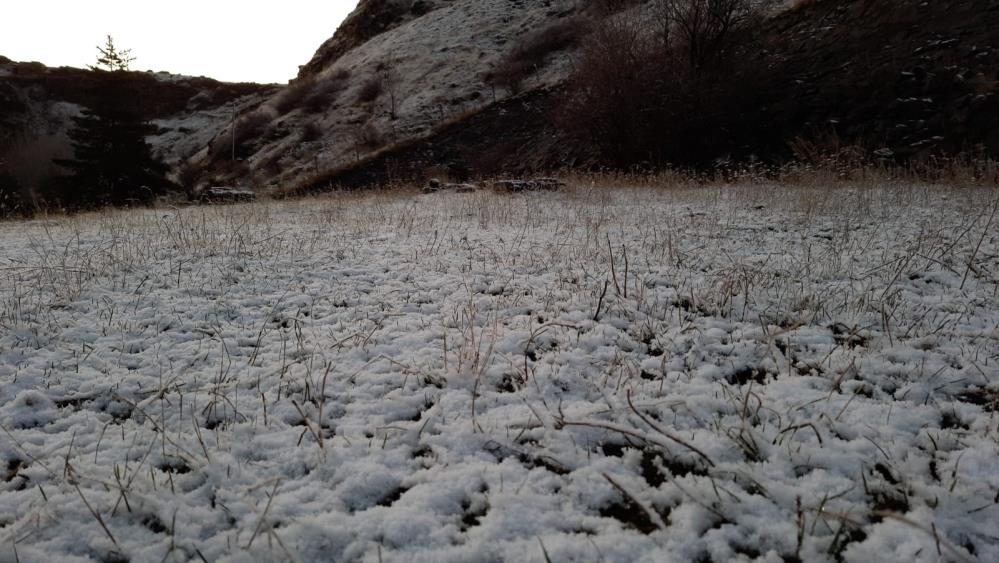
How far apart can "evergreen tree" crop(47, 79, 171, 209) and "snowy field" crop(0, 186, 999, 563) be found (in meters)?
16.2

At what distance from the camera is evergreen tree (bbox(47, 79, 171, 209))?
16.8m

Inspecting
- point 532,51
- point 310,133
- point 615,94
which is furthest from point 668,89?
point 310,133

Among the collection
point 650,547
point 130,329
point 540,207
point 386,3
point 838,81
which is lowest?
point 650,547

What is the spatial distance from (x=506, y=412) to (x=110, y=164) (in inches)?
845

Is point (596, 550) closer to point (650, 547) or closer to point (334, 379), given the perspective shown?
point (650, 547)

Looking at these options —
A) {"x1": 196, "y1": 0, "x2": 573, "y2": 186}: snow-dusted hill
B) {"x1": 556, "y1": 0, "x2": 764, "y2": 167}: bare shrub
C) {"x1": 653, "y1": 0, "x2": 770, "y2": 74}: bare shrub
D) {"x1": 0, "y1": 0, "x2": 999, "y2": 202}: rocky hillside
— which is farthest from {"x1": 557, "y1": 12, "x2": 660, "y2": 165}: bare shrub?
{"x1": 196, "y1": 0, "x2": 573, "y2": 186}: snow-dusted hill

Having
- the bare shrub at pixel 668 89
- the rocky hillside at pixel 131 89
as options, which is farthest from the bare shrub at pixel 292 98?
the bare shrub at pixel 668 89

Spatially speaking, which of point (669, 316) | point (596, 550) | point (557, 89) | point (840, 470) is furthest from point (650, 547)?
point (557, 89)

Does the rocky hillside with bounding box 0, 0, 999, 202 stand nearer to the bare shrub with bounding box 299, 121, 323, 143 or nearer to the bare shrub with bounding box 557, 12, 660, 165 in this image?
the bare shrub with bounding box 299, 121, 323, 143

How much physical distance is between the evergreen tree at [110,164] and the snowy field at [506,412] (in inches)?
638

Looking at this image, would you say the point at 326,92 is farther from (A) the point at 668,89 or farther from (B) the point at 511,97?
(A) the point at 668,89

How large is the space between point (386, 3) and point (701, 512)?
165 feet

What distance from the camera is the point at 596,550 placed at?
4.79 ft

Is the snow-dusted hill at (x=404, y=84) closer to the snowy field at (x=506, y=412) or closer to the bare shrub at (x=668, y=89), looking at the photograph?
the bare shrub at (x=668, y=89)
